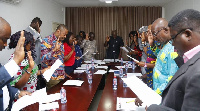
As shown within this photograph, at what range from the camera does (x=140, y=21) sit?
7117 mm

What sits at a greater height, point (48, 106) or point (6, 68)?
point (6, 68)

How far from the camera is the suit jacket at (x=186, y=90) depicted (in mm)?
587

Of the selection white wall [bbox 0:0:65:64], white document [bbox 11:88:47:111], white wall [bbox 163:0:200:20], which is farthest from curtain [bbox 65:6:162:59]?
white document [bbox 11:88:47:111]

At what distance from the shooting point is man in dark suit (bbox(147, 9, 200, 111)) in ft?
1.95

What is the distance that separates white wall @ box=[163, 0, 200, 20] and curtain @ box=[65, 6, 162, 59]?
622 millimetres

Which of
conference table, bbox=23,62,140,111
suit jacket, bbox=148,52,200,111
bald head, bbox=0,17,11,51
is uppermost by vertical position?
bald head, bbox=0,17,11,51

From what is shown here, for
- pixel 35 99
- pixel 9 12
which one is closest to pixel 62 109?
pixel 35 99

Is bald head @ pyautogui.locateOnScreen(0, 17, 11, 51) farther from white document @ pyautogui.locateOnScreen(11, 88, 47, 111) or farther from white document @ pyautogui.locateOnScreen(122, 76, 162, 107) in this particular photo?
white document @ pyautogui.locateOnScreen(122, 76, 162, 107)

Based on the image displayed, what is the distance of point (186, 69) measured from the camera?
677 mm

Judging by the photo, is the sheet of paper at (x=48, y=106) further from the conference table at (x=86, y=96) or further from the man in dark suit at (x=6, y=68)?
the man in dark suit at (x=6, y=68)

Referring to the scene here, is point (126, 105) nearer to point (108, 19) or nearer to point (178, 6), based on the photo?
point (178, 6)

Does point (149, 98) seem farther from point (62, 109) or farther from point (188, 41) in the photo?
point (62, 109)

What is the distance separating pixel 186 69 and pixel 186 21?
0.23 m

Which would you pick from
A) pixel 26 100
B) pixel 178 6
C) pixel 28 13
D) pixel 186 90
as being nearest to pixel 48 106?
pixel 26 100
